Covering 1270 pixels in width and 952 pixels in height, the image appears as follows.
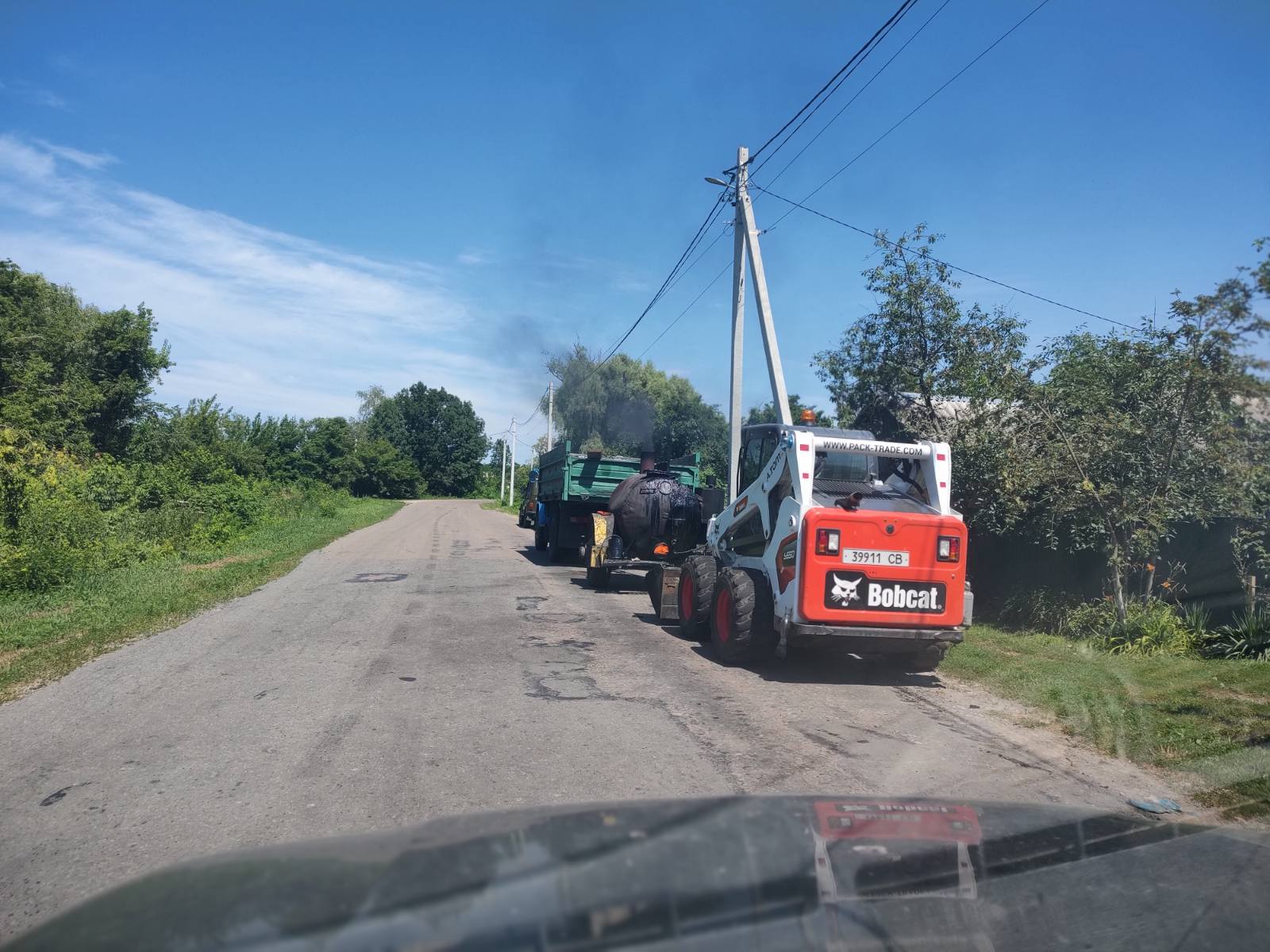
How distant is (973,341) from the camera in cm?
1373

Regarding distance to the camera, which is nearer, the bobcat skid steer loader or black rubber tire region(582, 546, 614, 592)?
the bobcat skid steer loader

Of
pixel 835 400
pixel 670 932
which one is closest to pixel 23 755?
pixel 670 932

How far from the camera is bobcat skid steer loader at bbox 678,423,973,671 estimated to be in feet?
29.4

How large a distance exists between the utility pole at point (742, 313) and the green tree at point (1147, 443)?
394cm

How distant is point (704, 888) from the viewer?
7.56 ft

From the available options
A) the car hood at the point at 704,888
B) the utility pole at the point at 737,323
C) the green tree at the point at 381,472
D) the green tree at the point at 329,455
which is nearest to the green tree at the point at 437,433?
the green tree at the point at 381,472

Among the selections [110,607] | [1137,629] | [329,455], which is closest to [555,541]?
[110,607]

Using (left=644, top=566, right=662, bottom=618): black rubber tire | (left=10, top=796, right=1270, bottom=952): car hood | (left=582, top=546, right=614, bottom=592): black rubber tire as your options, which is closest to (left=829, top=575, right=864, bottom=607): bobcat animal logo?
(left=644, top=566, right=662, bottom=618): black rubber tire

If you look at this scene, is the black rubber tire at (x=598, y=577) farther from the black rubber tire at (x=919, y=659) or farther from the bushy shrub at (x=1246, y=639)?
the bushy shrub at (x=1246, y=639)

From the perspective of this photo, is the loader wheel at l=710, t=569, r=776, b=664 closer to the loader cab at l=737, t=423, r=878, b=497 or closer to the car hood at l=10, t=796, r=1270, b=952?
the loader cab at l=737, t=423, r=878, b=497

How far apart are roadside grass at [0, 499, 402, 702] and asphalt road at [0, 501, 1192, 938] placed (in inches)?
17.7

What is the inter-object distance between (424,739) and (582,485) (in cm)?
1346

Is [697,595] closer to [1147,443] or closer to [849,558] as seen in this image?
[849,558]

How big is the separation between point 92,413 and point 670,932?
3982cm
